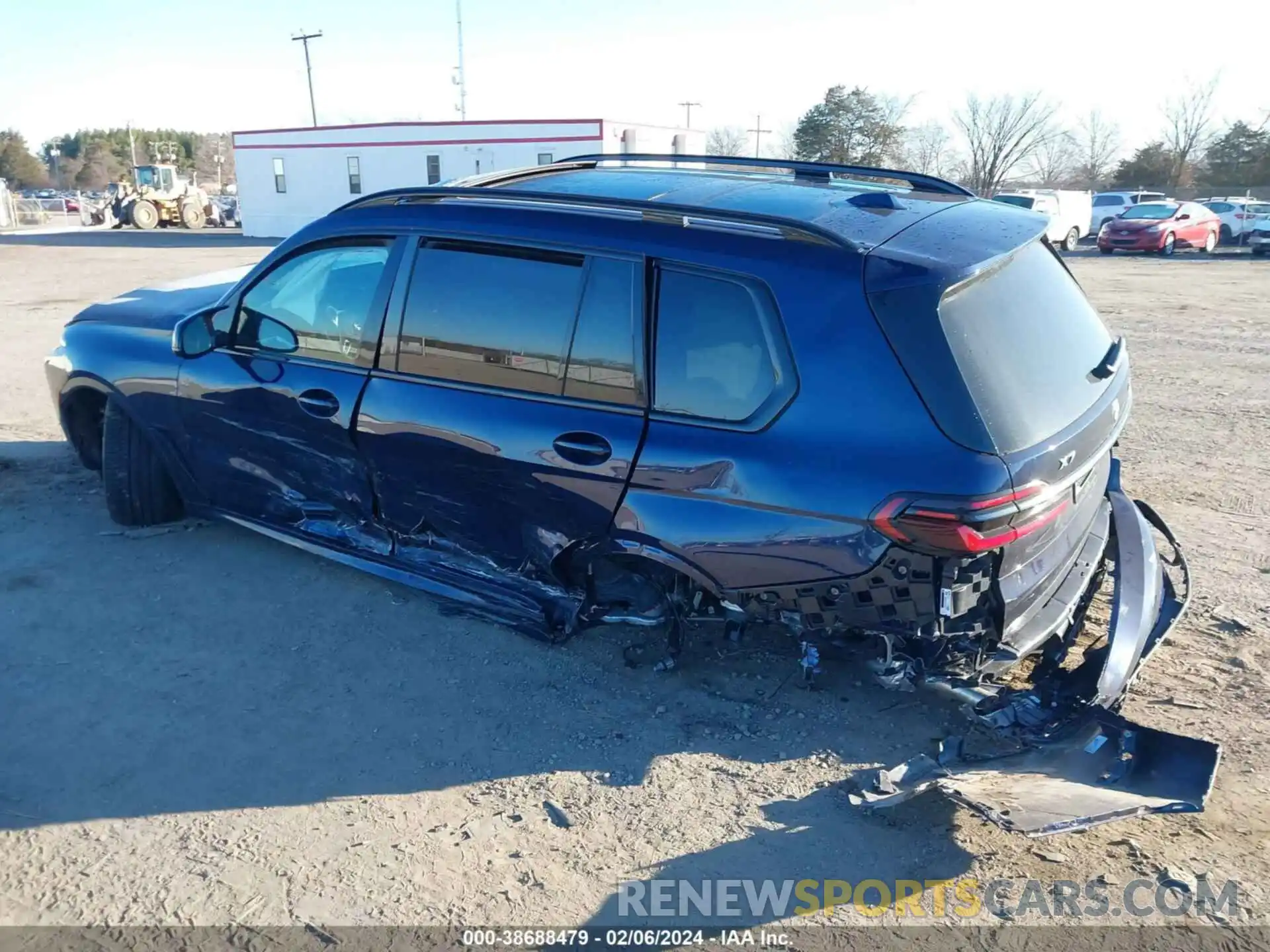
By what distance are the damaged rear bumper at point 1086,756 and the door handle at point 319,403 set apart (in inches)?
107

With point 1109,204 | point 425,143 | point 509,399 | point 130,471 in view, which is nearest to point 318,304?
point 509,399

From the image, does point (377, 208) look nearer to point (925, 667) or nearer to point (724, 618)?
point (724, 618)

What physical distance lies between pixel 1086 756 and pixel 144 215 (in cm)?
4672

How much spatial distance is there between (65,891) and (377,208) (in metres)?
2.86

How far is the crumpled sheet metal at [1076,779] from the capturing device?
106 inches

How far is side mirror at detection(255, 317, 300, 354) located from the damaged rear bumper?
3181mm

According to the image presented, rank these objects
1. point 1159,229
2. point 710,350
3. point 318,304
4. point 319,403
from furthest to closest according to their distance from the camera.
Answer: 1. point 1159,229
2. point 318,304
3. point 319,403
4. point 710,350

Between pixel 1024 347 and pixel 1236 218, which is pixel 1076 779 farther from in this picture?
pixel 1236 218

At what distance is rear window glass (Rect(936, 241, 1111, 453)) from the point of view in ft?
9.60

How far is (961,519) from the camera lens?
111 inches

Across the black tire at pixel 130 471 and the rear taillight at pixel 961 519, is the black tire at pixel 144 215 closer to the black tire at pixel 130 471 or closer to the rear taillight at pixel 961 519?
the black tire at pixel 130 471

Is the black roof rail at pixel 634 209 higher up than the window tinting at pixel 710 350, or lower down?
higher up

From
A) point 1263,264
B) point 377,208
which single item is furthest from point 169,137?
point 377,208

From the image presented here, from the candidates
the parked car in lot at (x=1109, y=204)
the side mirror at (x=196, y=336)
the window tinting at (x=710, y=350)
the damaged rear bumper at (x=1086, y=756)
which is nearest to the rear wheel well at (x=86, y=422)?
the side mirror at (x=196, y=336)
